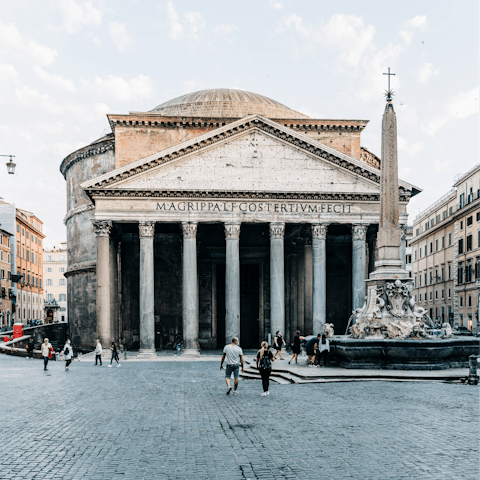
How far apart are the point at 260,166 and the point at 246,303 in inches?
456

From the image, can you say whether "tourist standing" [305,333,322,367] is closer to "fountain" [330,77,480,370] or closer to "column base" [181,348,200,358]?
"fountain" [330,77,480,370]

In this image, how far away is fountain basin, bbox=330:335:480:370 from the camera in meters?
17.0

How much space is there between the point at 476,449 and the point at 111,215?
84.1 ft

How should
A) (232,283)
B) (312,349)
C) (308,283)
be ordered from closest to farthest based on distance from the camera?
(312,349) → (232,283) → (308,283)

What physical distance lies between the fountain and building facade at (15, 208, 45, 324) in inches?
2287

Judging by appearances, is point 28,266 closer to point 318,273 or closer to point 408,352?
point 318,273

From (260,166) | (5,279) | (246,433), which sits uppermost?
(260,166)

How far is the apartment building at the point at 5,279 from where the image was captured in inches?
2512

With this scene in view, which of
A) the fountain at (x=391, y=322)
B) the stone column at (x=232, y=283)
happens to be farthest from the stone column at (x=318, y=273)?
the fountain at (x=391, y=322)

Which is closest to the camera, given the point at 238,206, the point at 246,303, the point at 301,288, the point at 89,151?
the point at 238,206

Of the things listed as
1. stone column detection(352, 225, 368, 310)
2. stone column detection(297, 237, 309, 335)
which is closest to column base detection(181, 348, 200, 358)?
stone column detection(297, 237, 309, 335)

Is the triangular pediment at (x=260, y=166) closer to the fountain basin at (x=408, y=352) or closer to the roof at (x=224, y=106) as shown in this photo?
the roof at (x=224, y=106)

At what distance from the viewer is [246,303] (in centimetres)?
4088

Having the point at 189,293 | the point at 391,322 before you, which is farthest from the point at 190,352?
the point at 391,322
